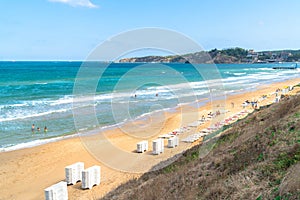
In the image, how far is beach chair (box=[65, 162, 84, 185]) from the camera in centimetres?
1108

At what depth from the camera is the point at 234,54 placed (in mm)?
187125

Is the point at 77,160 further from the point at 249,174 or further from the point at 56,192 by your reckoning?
the point at 249,174

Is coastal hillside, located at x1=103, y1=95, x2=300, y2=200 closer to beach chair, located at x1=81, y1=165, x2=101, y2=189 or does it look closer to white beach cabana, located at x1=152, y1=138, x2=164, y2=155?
beach chair, located at x1=81, y1=165, x2=101, y2=189

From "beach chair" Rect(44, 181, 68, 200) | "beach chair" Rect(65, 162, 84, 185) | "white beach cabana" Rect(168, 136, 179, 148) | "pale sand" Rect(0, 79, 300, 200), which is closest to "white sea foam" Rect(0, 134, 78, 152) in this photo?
"pale sand" Rect(0, 79, 300, 200)

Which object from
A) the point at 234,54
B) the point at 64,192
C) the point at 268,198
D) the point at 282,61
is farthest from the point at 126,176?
the point at 282,61

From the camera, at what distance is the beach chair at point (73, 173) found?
11.1m

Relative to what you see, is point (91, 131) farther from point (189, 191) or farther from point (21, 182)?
point (189, 191)

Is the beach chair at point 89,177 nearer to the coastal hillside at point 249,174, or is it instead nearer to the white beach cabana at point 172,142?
the coastal hillside at point 249,174

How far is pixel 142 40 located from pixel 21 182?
834cm

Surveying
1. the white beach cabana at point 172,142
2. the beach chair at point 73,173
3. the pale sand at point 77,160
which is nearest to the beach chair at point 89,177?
the pale sand at point 77,160

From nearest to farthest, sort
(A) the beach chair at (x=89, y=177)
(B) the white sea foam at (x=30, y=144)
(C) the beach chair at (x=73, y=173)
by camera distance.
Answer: (A) the beach chair at (x=89, y=177)
(C) the beach chair at (x=73, y=173)
(B) the white sea foam at (x=30, y=144)

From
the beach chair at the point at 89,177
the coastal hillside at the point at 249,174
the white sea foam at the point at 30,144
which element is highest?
the coastal hillside at the point at 249,174

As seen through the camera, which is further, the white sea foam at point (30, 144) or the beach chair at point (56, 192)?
the white sea foam at point (30, 144)

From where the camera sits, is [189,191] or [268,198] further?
[189,191]
